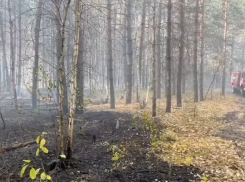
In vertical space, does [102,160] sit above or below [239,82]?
below

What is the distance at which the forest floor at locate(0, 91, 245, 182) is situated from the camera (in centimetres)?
680

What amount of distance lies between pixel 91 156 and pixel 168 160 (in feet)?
7.69

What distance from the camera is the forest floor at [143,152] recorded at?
268 inches

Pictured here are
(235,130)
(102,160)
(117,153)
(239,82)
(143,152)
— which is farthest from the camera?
(239,82)

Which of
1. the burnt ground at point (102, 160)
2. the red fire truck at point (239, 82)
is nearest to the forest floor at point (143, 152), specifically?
the burnt ground at point (102, 160)

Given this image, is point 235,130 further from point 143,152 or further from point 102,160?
point 102,160

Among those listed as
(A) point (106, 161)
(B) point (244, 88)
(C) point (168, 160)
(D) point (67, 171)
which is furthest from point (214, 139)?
(B) point (244, 88)

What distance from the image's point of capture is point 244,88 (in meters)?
28.5

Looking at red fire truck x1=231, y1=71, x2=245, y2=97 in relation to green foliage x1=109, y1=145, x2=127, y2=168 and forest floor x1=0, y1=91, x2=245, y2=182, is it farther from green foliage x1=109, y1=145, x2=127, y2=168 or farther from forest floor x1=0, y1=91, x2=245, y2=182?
green foliage x1=109, y1=145, x2=127, y2=168

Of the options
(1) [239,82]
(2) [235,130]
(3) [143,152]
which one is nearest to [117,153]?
(3) [143,152]

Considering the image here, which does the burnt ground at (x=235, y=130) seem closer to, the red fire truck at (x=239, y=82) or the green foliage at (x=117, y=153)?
the green foliage at (x=117, y=153)

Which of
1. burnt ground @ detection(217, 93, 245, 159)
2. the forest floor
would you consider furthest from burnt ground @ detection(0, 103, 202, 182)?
burnt ground @ detection(217, 93, 245, 159)

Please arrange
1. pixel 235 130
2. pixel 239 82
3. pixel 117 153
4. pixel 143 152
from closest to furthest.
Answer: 1. pixel 117 153
2. pixel 143 152
3. pixel 235 130
4. pixel 239 82

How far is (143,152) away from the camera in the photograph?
8.83 m
